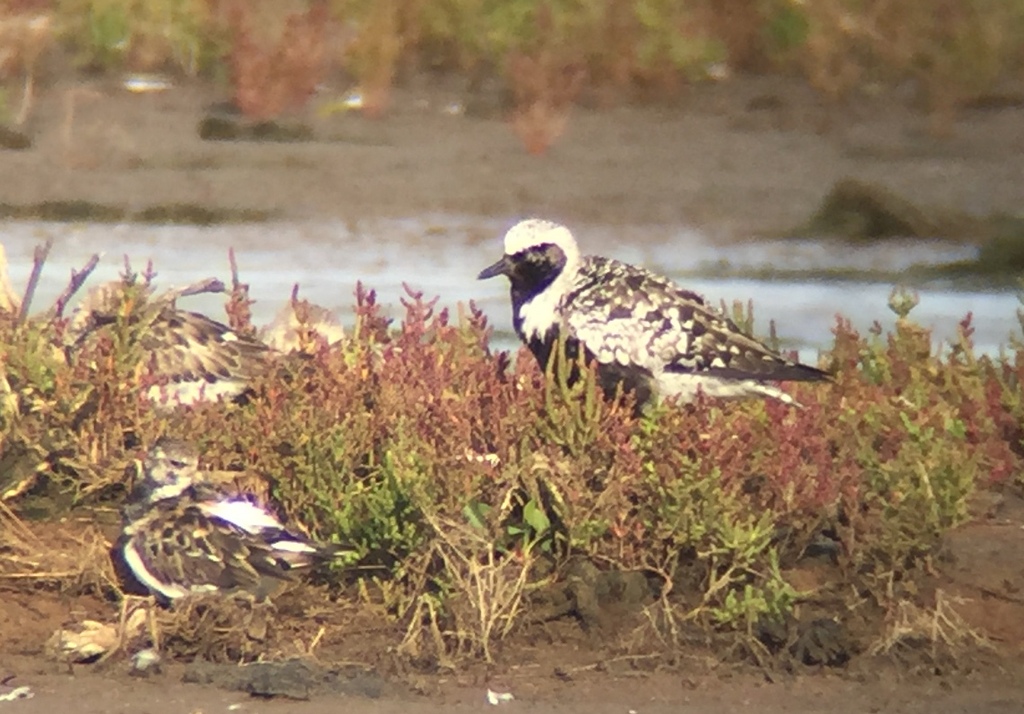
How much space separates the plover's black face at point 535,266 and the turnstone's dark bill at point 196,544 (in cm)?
129

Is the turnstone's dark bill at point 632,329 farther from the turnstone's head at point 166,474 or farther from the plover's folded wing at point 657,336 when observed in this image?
the turnstone's head at point 166,474

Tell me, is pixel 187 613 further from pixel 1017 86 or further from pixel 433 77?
pixel 1017 86

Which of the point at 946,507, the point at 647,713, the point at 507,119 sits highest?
the point at 507,119

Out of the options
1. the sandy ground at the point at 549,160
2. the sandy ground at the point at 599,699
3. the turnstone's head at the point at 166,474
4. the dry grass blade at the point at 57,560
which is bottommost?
the sandy ground at the point at 599,699

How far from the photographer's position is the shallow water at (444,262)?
9.50 metres

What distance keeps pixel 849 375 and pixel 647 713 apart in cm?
222

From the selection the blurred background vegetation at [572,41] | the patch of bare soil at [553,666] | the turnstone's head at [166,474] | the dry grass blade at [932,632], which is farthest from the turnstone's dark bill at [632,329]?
the blurred background vegetation at [572,41]

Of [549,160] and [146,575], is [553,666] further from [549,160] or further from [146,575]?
[549,160]

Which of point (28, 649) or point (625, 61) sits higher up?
point (625, 61)

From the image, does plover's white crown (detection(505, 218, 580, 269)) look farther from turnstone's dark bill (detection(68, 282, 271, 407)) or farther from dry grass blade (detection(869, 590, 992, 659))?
dry grass blade (detection(869, 590, 992, 659))

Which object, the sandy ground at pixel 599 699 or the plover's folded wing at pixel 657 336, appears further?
the plover's folded wing at pixel 657 336

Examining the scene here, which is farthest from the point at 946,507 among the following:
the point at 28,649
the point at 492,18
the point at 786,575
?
the point at 492,18

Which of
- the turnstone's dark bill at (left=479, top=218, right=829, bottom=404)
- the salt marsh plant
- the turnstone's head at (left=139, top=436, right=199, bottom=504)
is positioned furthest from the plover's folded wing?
the turnstone's head at (left=139, top=436, right=199, bottom=504)

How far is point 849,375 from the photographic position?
6.64m
